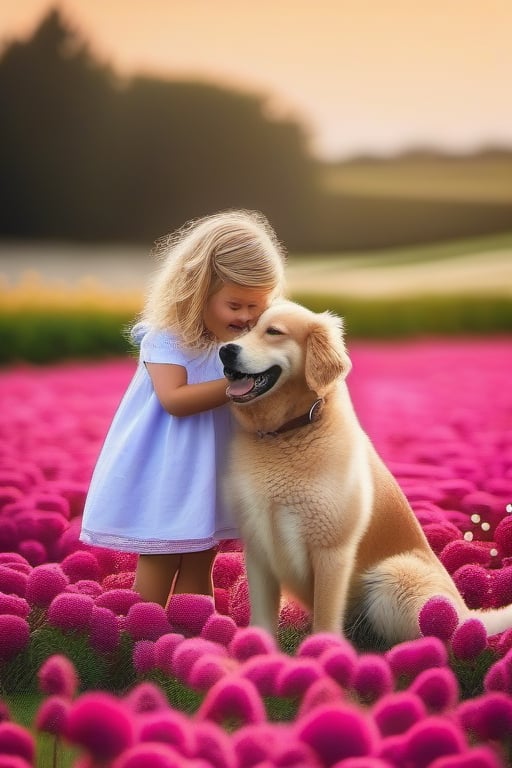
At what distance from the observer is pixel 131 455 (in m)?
3.02

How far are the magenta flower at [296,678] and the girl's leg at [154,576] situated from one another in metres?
A: 1.19

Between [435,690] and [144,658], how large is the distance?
0.76 meters

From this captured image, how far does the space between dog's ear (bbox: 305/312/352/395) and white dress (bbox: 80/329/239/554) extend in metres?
0.48

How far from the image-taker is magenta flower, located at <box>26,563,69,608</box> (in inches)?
103

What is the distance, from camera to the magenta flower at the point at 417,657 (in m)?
2.13

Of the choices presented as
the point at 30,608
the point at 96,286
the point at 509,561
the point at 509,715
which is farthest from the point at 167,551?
the point at 96,286

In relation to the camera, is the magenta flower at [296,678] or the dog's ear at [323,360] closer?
the magenta flower at [296,678]

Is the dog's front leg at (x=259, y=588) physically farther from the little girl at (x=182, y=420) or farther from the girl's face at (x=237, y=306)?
the girl's face at (x=237, y=306)

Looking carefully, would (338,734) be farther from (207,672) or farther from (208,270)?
(208,270)

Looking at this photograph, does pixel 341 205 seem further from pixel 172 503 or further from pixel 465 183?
pixel 172 503

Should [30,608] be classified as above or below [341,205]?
below

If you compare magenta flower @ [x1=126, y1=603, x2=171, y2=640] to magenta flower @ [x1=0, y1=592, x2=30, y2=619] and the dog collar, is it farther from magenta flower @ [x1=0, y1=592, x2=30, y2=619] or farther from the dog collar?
the dog collar

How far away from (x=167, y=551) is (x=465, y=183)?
7957 mm

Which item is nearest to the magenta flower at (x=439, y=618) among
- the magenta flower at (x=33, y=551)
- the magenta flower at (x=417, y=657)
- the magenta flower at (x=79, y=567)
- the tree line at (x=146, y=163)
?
the magenta flower at (x=417, y=657)
